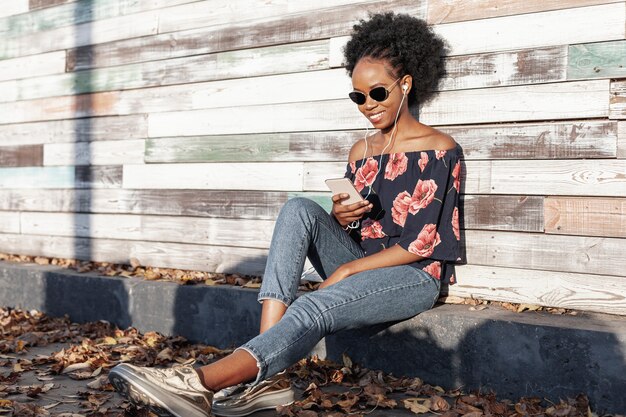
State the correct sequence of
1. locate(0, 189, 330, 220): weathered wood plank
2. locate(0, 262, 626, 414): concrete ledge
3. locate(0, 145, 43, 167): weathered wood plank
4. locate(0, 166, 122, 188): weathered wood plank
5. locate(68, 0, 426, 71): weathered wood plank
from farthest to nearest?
locate(0, 145, 43, 167): weathered wood plank
locate(0, 166, 122, 188): weathered wood plank
locate(0, 189, 330, 220): weathered wood plank
locate(68, 0, 426, 71): weathered wood plank
locate(0, 262, 626, 414): concrete ledge

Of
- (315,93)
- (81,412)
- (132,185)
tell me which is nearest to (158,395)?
(81,412)

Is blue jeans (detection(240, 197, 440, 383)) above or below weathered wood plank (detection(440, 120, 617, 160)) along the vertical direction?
below

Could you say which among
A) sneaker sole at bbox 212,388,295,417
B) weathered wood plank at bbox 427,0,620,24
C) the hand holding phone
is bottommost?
sneaker sole at bbox 212,388,295,417

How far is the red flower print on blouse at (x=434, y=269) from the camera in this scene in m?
3.99

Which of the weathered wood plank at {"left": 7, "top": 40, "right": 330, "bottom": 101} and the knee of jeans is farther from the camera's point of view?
the weathered wood plank at {"left": 7, "top": 40, "right": 330, "bottom": 101}

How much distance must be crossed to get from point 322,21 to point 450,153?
1.49m

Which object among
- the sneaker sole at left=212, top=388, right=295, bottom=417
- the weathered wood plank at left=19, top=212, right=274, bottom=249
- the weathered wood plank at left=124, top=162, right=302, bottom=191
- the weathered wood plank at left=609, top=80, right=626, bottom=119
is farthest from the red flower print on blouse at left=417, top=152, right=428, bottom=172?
the weathered wood plank at left=19, top=212, right=274, bottom=249

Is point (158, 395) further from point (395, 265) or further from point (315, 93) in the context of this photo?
point (315, 93)

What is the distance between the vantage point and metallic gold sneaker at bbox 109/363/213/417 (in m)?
3.09

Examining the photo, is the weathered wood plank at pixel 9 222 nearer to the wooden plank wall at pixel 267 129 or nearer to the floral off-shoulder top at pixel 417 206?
the wooden plank wall at pixel 267 129

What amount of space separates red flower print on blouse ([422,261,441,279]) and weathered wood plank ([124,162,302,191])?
136 centimetres

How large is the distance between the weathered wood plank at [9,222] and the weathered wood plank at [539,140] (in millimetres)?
4190

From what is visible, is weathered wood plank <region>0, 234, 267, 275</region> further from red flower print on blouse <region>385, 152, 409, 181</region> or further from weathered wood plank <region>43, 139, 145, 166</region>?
red flower print on blouse <region>385, 152, 409, 181</region>

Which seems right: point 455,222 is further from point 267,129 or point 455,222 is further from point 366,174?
point 267,129
